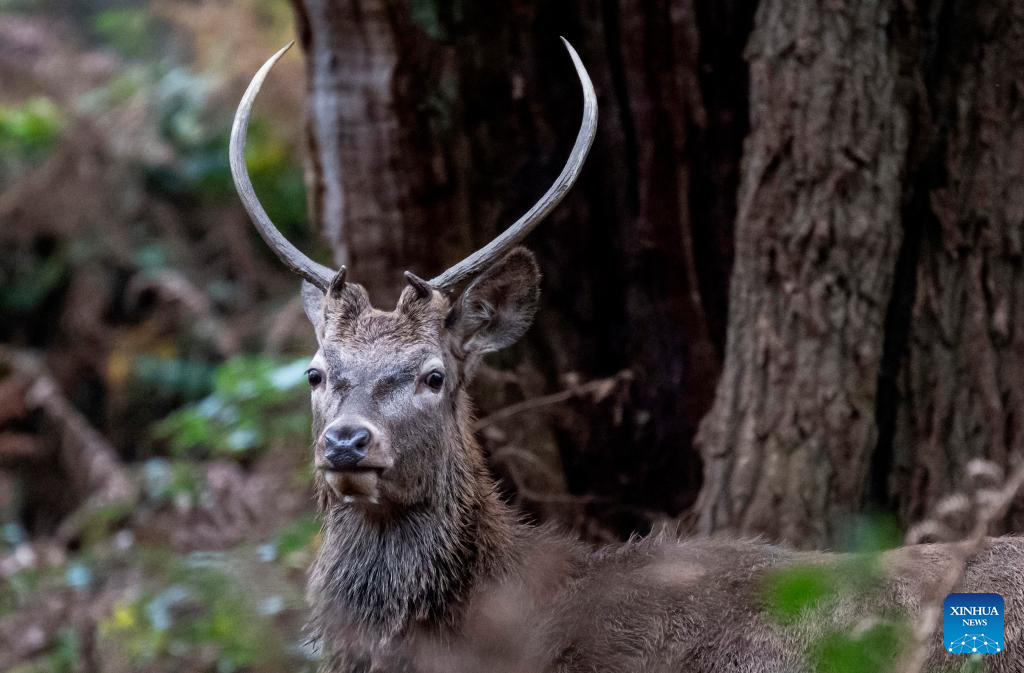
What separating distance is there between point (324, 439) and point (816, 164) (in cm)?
243

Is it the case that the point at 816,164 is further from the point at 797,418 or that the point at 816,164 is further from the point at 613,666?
the point at 613,666

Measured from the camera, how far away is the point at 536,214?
4934 millimetres

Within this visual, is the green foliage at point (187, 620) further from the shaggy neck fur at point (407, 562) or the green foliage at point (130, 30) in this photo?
the green foliage at point (130, 30)

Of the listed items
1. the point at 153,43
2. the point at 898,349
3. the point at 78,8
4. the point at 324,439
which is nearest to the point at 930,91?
the point at 898,349

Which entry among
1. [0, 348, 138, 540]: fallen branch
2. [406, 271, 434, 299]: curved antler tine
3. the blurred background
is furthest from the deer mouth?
[0, 348, 138, 540]: fallen branch

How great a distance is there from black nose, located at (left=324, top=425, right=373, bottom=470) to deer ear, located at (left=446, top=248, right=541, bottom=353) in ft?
2.78

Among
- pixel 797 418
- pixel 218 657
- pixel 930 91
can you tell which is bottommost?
pixel 218 657

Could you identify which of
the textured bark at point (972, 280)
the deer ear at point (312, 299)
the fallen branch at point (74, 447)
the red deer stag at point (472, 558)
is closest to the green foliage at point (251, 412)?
the fallen branch at point (74, 447)

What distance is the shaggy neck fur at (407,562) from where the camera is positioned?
4.76 m

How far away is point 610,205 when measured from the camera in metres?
6.52

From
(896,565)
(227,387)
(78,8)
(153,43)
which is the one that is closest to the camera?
(896,565)

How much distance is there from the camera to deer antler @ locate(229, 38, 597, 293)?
16.2 ft

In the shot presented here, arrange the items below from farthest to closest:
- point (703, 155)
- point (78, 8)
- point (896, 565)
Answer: point (78, 8), point (703, 155), point (896, 565)

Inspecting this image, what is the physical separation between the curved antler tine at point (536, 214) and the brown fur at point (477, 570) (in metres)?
0.07
